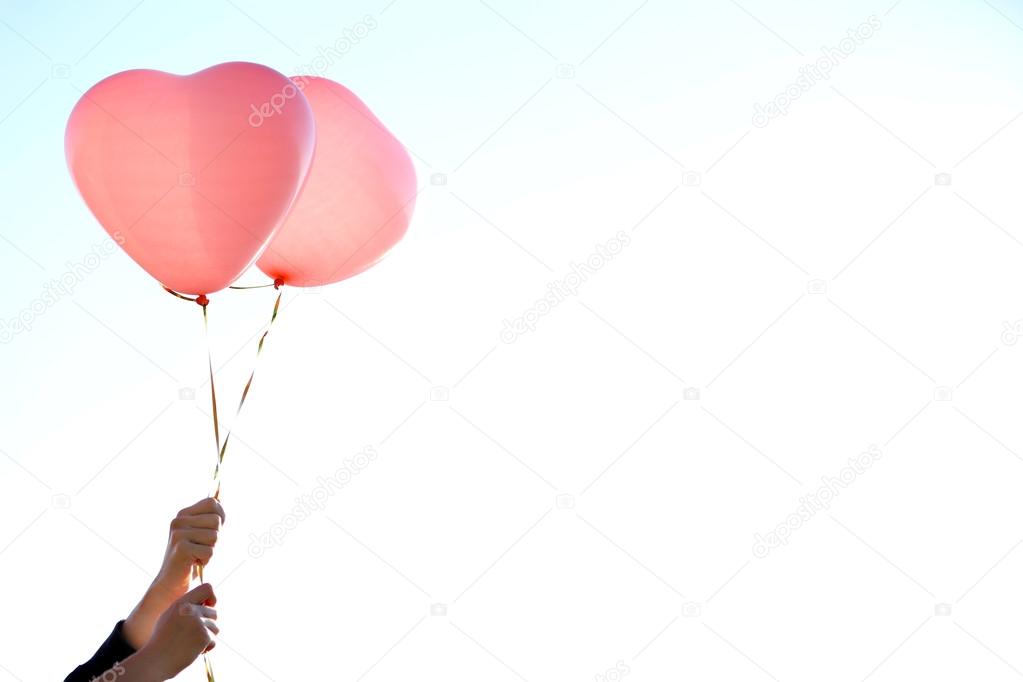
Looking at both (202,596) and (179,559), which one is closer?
(202,596)

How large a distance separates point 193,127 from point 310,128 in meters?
0.29

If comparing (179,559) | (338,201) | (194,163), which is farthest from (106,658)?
(338,201)

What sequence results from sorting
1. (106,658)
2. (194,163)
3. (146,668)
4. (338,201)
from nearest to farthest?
(146,668) < (106,658) < (194,163) < (338,201)

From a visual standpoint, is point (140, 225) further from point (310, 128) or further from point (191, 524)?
point (191, 524)

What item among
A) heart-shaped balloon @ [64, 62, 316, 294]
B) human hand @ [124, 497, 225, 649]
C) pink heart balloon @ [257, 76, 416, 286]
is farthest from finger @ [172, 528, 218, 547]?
pink heart balloon @ [257, 76, 416, 286]

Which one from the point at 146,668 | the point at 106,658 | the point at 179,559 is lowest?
the point at 106,658

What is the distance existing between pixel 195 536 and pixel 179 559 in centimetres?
6

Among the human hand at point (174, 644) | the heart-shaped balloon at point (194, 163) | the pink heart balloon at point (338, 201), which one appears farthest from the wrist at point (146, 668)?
the pink heart balloon at point (338, 201)

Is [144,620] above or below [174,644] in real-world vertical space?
below

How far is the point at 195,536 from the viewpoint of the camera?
5.35 feet

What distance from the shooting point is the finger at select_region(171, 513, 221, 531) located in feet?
5.37

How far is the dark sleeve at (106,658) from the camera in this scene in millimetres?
1534

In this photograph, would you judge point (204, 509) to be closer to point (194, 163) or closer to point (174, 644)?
point (174, 644)

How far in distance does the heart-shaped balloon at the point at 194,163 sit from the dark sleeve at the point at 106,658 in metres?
0.96
